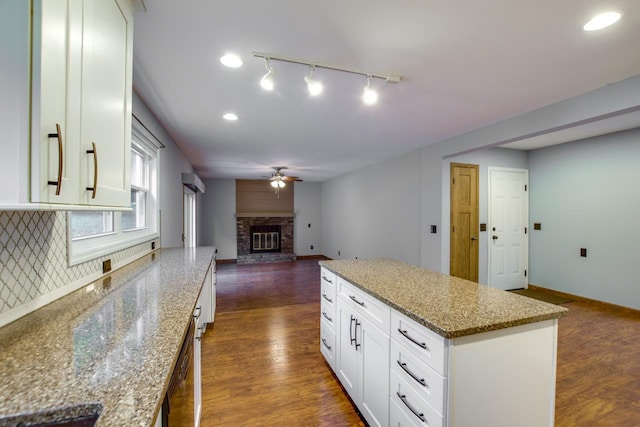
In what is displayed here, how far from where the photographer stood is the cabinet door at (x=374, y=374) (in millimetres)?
1562

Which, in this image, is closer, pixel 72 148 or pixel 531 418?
pixel 72 148

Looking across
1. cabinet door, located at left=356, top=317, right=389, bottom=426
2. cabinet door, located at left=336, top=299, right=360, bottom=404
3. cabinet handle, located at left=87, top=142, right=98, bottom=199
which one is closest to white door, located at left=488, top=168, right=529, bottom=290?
cabinet door, located at left=336, top=299, right=360, bottom=404

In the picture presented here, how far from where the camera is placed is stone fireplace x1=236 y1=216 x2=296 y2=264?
791cm

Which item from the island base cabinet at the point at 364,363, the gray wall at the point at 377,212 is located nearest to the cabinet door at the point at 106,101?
the island base cabinet at the point at 364,363

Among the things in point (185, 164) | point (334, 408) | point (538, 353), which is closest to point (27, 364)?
point (334, 408)

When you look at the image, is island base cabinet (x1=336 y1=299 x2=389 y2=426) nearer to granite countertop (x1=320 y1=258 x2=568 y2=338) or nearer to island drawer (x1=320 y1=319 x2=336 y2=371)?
island drawer (x1=320 y1=319 x2=336 y2=371)

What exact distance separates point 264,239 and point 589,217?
7025 millimetres

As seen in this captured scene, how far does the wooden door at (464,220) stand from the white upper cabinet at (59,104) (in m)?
4.10

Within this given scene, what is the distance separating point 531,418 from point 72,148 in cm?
216

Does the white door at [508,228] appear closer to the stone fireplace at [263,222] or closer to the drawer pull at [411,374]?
→ the drawer pull at [411,374]

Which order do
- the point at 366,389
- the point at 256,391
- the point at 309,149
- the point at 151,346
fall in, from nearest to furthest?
the point at 151,346 → the point at 366,389 → the point at 256,391 → the point at 309,149

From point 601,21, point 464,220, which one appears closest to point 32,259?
point 601,21

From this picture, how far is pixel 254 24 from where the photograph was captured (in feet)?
4.88

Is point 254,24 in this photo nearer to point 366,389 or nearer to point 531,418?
point 366,389
